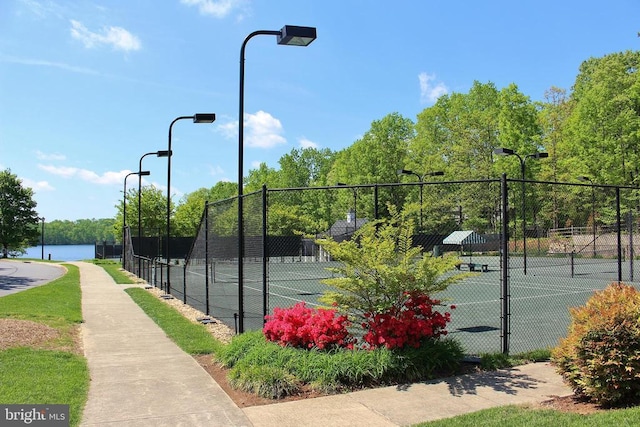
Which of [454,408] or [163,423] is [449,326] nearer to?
A: [454,408]

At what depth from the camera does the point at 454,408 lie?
5.75m

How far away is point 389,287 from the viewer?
7191 millimetres

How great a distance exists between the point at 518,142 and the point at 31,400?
44.9 m

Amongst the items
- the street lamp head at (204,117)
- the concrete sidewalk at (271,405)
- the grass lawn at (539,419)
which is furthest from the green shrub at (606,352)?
the street lamp head at (204,117)

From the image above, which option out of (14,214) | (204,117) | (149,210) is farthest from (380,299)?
(14,214)

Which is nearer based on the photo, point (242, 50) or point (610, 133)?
point (242, 50)

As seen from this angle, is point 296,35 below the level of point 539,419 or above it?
above

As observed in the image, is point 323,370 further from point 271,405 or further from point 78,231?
point 78,231

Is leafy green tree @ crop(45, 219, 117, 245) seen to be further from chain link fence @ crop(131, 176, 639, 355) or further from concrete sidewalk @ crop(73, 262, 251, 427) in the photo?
concrete sidewalk @ crop(73, 262, 251, 427)

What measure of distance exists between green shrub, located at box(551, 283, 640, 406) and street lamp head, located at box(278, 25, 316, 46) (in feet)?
18.6

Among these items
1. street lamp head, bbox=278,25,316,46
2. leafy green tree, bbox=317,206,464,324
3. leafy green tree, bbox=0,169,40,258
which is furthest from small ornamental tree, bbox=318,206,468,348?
leafy green tree, bbox=0,169,40,258

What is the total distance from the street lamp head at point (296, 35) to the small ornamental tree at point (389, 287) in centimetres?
333

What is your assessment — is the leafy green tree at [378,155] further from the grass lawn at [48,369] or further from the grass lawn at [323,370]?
the grass lawn at [323,370]
